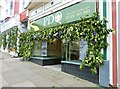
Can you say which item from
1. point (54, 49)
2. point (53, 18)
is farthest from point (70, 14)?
point (54, 49)

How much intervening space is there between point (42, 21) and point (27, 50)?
256 centimetres

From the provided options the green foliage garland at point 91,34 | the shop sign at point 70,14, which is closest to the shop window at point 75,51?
the green foliage garland at point 91,34

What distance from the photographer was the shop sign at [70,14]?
261 inches

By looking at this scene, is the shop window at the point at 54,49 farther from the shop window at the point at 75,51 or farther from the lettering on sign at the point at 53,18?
the shop window at the point at 75,51

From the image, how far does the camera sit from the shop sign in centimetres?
664

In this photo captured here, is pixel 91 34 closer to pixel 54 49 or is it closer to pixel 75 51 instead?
pixel 75 51

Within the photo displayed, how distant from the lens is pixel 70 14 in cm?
775

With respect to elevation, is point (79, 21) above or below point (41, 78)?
above

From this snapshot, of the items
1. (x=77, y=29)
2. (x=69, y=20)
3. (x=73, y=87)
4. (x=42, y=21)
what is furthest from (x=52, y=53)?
(x=73, y=87)

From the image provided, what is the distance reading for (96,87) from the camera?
5.63 metres

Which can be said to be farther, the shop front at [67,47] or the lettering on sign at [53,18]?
the lettering on sign at [53,18]

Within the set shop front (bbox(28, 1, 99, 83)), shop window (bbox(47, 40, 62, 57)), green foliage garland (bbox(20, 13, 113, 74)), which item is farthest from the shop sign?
shop window (bbox(47, 40, 62, 57))

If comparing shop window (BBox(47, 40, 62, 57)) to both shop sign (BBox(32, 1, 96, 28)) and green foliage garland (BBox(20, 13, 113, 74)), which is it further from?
green foliage garland (BBox(20, 13, 113, 74))

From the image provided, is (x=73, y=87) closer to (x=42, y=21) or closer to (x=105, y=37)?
(x=105, y=37)
